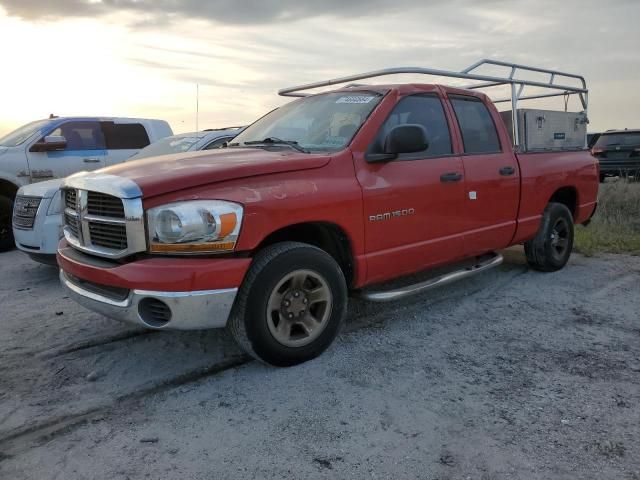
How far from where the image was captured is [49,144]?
8.62m

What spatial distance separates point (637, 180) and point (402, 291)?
1174 cm

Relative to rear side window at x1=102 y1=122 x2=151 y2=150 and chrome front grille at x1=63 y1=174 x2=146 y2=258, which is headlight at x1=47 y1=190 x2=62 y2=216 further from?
rear side window at x1=102 y1=122 x2=151 y2=150

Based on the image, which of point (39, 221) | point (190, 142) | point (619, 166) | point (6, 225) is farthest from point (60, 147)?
point (619, 166)

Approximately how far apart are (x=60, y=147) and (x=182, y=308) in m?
6.82

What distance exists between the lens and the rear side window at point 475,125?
490 cm

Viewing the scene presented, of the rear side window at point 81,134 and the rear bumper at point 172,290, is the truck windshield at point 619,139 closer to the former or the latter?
the rear side window at point 81,134

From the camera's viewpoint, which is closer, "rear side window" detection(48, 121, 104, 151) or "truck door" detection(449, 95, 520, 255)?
"truck door" detection(449, 95, 520, 255)

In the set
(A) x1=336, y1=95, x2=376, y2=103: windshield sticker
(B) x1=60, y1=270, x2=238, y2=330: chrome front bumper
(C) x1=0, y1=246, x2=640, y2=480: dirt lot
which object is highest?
(A) x1=336, y1=95, x2=376, y2=103: windshield sticker

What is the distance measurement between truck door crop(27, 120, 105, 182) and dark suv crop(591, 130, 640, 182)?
1228 centimetres

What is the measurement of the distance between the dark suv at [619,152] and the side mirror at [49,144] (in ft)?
42.1

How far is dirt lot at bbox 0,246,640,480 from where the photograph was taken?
2609 mm

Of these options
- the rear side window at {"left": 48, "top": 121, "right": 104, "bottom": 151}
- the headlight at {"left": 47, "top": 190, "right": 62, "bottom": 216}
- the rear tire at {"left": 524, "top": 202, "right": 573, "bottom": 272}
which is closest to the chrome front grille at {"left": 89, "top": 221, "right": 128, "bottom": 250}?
the headlight at {"left": 47, "top": 190, "right": 62, "bottom": 216}

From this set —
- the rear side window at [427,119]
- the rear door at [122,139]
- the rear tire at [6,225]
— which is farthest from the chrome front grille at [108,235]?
the rear door at [122,139]

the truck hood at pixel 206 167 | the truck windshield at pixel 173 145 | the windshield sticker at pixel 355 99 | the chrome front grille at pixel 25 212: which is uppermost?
the windshield sticker at pixel 355 99
